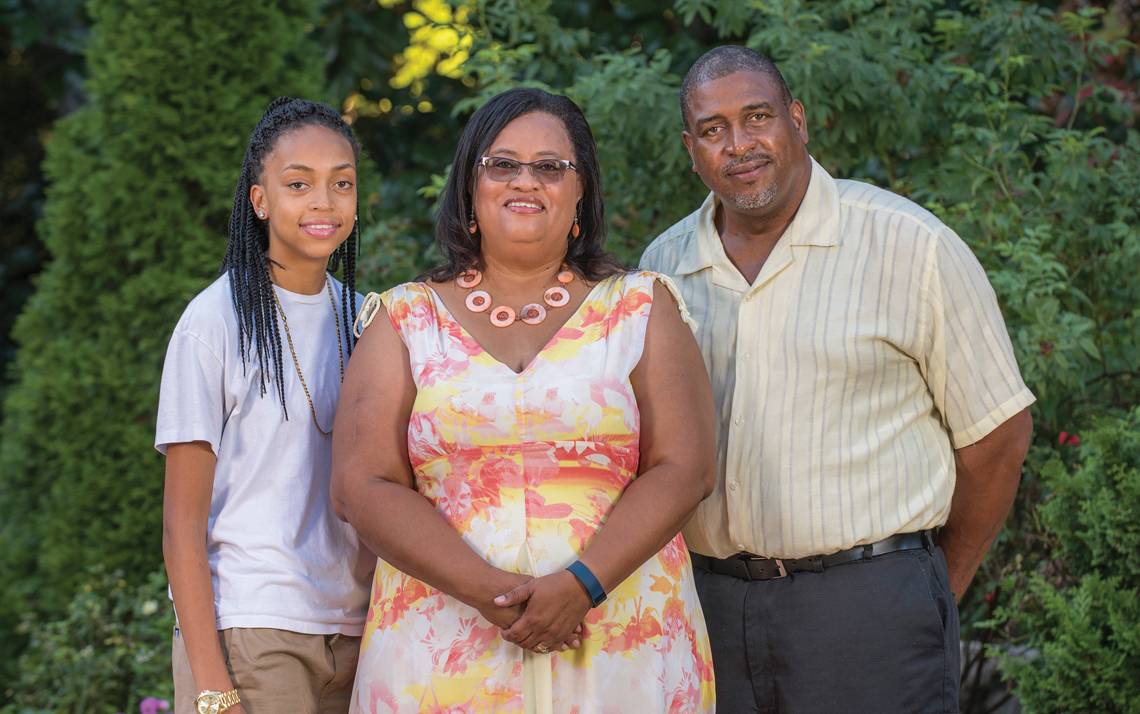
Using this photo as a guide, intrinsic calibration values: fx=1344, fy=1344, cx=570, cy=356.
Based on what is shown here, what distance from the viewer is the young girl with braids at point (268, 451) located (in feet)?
8.72

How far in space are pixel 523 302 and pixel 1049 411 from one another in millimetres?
1953

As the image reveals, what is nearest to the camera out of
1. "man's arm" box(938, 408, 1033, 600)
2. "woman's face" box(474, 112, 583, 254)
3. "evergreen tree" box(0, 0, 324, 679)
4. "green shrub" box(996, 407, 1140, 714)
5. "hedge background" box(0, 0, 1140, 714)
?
"woman's face" box(474, 112, 583, 254)

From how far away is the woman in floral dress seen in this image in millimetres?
2568

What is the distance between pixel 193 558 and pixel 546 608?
0.71 meters

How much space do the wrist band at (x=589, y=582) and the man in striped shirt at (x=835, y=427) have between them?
594mm

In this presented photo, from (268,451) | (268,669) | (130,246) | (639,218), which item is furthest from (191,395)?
(130,246)

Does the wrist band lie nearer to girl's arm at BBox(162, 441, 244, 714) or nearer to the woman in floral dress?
the woman in floral dress

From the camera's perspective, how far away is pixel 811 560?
297 cm

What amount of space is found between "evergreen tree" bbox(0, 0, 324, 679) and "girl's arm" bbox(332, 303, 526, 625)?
2.70m

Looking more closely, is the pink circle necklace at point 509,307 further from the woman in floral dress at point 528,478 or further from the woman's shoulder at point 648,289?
the woman's shoulder at point 648,289

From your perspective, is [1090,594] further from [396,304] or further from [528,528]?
[396,304]

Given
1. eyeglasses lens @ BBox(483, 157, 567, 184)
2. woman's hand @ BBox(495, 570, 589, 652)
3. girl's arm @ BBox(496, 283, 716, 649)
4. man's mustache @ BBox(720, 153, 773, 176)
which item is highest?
man's mustache @ BBox(720, 153, 773, 176)

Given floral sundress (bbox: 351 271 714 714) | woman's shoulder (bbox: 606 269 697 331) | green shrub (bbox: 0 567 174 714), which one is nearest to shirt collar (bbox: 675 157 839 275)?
woman's shoulder (bbox: 606 269 697 331)

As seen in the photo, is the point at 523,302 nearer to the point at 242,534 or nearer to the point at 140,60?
the point at 242,534
